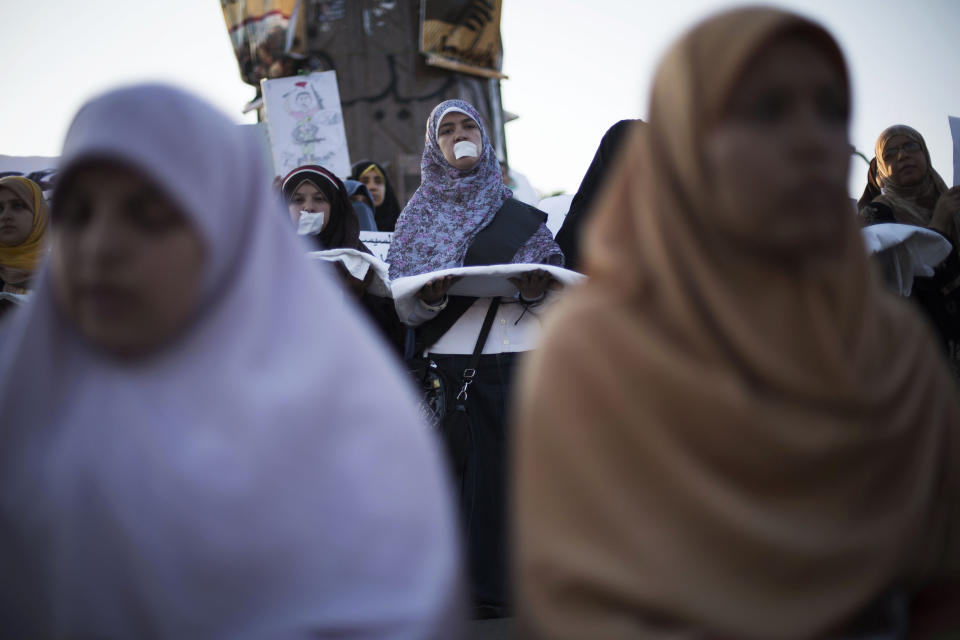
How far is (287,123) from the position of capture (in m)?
9.18

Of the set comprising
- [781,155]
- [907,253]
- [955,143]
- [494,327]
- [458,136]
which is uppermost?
[458,136]

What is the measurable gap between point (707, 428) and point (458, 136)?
3.26 metres

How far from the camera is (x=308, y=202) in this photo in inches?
172

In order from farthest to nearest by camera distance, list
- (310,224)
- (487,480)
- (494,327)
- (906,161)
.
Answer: (906,161) → (310,224) → (494,327) → (487,480)

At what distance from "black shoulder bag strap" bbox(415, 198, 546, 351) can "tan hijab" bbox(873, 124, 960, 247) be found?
254cm

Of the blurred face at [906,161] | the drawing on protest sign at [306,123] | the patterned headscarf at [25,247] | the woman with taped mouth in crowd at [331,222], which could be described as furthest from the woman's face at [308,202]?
the drawing on protest sign at [306,123]

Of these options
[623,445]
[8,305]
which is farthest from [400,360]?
[623,445]

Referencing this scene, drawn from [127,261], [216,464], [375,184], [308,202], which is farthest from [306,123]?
[216,464]

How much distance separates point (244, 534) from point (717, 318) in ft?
2.96

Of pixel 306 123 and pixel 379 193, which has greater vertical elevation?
pixel 306 123

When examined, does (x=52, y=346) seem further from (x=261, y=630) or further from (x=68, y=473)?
(x=261, y=630)

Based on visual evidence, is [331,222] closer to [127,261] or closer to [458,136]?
[458,136]

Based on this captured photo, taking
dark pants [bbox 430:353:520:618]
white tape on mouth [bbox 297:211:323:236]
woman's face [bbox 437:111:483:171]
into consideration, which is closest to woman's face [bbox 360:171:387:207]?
woman's face [bbox 437:111:483:171]

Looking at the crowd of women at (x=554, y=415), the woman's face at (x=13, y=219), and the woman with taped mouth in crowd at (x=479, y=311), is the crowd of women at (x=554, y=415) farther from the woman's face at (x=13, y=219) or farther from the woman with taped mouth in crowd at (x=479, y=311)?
the woman's face at (x=13, y=219)
